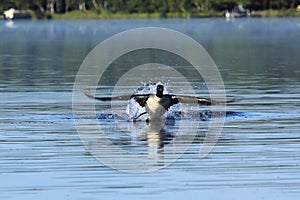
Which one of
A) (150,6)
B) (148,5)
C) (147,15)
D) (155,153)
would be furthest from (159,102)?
(148,5)

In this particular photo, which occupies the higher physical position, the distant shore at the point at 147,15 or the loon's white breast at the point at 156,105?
the loon's white breast at the point at 156,105

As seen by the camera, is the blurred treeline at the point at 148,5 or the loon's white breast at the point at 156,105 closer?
the loon's white breast at the point at 156,105

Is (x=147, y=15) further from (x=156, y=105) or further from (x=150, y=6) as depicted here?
(x=156, y=105)

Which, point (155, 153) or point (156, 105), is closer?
point (155, 153)

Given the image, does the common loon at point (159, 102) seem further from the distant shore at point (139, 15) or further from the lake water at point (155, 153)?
the distant shore at point (139, 15)

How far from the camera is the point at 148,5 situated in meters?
139

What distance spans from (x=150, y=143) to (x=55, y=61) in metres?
24.1

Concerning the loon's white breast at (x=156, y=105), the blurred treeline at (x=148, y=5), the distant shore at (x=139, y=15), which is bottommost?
the distant shore at (x=139, y=15)

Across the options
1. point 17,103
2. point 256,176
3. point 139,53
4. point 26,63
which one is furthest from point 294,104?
point 139,53

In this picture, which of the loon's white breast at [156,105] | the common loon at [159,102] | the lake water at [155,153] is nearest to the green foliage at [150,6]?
the lake water at [155,153]

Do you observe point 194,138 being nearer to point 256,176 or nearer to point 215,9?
point 256,176

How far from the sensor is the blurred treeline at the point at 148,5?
449 feet

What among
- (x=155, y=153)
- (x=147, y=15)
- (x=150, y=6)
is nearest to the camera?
(x=155, y=153)

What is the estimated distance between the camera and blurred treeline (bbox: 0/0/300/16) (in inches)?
5394
